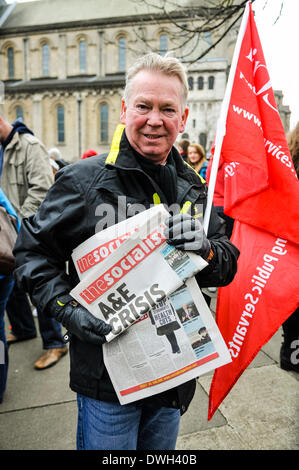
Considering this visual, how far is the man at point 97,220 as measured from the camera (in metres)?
1.21

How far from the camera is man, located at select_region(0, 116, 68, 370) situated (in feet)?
9.77

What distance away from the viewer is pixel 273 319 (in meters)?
1.74

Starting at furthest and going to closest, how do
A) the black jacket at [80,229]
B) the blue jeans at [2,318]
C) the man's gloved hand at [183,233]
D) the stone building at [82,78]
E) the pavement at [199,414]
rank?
the stone building at [82,78] < the blue jeans at [2,318] < the pavement at [199,414] < the black jacket at [80,229] < the man's gloved hand at [183,233]

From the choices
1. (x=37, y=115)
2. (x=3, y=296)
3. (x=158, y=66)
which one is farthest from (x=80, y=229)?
(x=37, y=115)

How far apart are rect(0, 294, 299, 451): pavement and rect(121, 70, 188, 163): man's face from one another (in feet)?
6.42

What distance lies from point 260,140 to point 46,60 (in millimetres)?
43557

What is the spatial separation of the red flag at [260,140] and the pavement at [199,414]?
1438 mm

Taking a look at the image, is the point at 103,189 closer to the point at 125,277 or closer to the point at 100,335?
the point at 125,277

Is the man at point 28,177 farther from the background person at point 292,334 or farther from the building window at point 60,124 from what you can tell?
the building window at point 60,124

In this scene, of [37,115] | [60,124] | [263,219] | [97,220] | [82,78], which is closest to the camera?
[97,220]

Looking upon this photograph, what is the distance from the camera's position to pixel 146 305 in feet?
3.85

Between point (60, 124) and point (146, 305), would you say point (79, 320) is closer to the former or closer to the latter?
point (146, 305)

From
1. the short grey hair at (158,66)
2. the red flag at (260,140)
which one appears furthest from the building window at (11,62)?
the short grey hair at (158,66)

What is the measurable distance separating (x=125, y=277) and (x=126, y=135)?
56 cm
